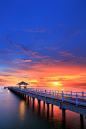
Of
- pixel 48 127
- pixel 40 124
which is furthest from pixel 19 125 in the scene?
pixel 48 127

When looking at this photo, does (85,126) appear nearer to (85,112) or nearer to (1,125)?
(85,112)

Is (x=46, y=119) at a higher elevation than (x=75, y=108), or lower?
lower

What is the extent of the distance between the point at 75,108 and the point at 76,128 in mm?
3810

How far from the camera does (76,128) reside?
15844 mm

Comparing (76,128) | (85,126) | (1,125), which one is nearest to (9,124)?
(1,125)

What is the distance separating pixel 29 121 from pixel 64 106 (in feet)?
22.5

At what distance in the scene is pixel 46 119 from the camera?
782 inches

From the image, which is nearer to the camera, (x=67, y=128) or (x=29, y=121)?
(x=67, y=128)

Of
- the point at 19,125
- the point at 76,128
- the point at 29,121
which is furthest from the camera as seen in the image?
the point at 29,121

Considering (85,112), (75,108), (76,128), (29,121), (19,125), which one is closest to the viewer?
(85,112)

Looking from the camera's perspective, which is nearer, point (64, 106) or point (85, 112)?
point (85, 112)

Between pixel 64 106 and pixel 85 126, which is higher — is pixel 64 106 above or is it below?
above

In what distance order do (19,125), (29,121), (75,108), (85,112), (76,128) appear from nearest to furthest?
1. (85,112)
2. (75,108)
3. (76,128)
4. (19,125)
5. (29,121)

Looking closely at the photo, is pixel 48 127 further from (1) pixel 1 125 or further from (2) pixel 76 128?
(1) pixel 1 125
